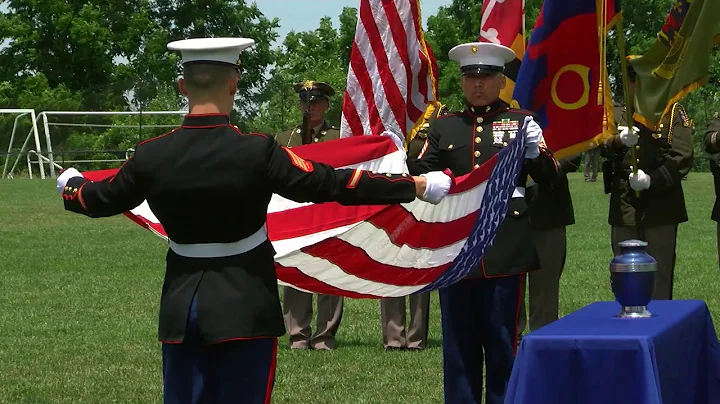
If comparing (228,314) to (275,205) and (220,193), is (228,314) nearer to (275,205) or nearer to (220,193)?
(220,193)

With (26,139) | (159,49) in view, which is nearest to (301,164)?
(26,139)

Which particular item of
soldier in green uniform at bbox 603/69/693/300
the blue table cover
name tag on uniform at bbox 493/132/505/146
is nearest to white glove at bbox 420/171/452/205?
the blue table cover

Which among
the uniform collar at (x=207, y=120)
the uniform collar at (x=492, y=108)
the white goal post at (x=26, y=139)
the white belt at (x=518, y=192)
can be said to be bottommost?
the white goal post at (x=26, y=139)

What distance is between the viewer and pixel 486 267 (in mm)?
6391

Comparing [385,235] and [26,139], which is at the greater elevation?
[385,235]

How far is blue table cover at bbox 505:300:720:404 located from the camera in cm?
465

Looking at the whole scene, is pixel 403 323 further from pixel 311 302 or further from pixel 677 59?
pixel 677 59

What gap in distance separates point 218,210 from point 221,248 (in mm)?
155

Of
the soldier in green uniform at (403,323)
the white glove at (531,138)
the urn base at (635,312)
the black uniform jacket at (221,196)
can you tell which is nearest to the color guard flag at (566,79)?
the white glove at (531,138)

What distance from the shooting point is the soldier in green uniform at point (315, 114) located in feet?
30.2

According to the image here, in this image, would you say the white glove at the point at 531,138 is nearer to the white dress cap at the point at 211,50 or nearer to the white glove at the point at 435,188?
the white glove at the point at 435,188

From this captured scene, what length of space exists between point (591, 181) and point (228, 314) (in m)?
32.9

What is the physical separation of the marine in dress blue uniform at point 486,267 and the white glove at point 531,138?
0.17 meters

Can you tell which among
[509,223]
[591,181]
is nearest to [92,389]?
[509,223]
